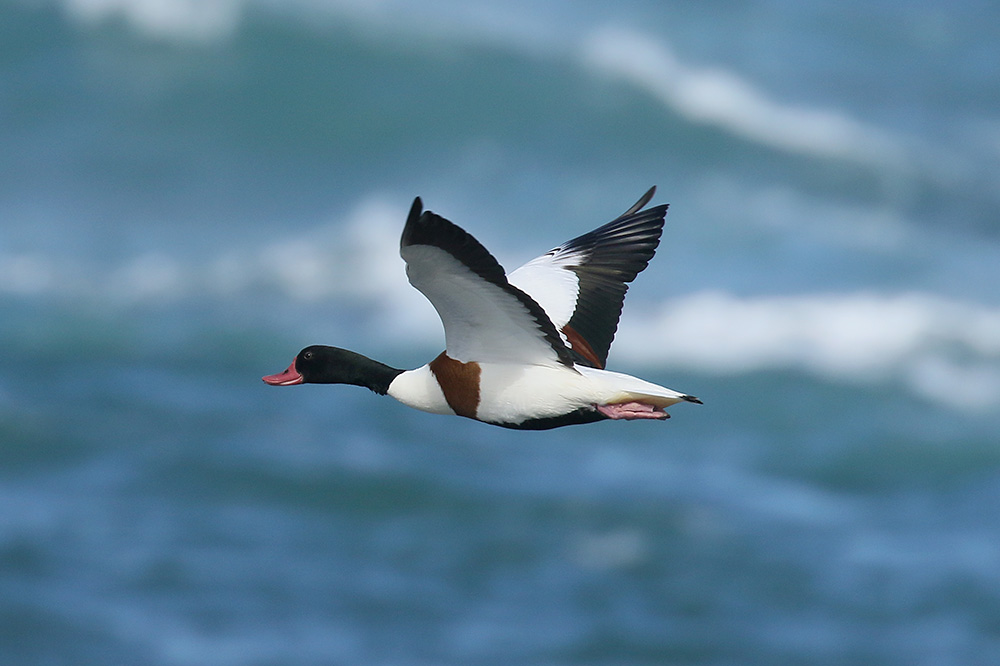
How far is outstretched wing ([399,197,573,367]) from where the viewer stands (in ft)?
24.3

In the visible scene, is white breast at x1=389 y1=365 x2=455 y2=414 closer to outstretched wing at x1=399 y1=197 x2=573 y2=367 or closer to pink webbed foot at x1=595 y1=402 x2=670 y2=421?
outstretched wing at x1=399 y1=197 x2=573 y2=367

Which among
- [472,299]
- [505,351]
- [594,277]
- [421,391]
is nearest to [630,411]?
[505,351]

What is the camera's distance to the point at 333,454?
45531 millimetres

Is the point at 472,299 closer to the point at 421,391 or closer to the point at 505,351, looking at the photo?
the point at 505,351

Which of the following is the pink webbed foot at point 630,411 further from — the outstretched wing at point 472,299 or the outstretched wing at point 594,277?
the outstretched wing at point 594,277

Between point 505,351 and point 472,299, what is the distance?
56cm

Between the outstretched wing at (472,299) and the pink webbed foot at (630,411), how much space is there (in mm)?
367

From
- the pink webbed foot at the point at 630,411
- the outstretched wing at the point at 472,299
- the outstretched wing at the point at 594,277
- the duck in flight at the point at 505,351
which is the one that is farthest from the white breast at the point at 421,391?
the outstretched wing at the point at 594,277

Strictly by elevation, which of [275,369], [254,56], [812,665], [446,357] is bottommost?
[446,357]

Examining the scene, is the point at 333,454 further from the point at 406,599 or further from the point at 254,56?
the point at 254,56

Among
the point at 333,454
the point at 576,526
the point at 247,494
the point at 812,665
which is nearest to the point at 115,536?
the point at 247,494

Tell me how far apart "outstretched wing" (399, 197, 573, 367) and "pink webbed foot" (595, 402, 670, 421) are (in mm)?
367

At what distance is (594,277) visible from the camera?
33.0ft

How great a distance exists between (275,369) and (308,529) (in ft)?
23.1
